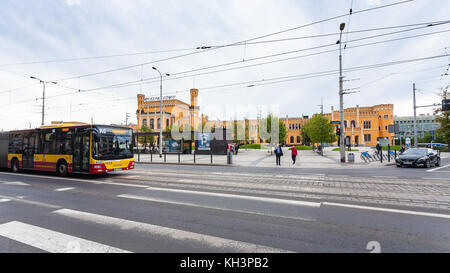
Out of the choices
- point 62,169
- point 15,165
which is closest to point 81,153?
point 62,169

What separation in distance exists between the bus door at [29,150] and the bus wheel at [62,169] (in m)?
2.41

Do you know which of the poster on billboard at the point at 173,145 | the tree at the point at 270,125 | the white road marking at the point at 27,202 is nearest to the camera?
the white road marking at the point at 27,202

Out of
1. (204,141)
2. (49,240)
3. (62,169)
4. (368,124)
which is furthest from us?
(368,124)

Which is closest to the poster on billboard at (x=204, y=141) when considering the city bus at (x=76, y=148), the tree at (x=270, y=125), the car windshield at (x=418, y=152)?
the tree at (x=270, y=125)

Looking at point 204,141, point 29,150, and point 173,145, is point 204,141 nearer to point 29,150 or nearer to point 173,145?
point 173,145

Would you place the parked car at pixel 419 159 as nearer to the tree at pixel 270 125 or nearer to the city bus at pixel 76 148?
the city bus at pixel 76 148

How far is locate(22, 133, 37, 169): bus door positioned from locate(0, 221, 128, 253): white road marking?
32.0ft

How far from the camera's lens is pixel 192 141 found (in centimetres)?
3034

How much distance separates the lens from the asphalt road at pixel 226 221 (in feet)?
10.2

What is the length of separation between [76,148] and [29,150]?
4.29 m

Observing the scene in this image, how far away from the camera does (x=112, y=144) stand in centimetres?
1000
